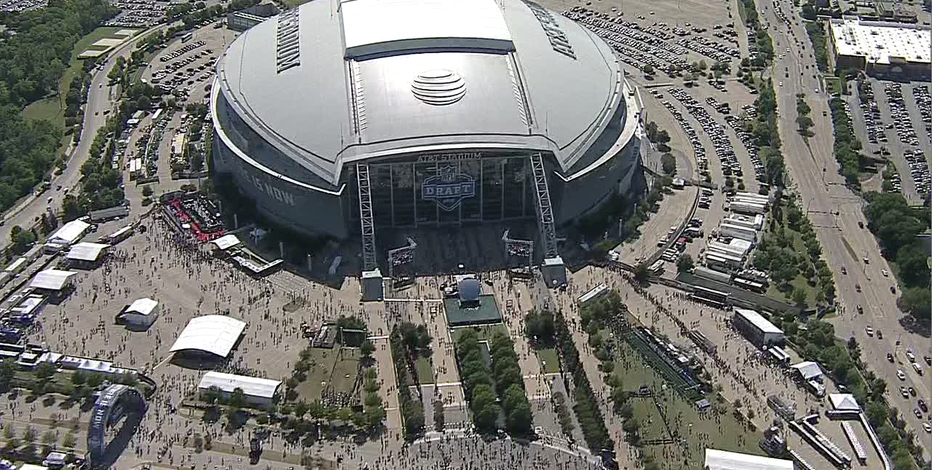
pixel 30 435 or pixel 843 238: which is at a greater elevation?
pixel 30 435

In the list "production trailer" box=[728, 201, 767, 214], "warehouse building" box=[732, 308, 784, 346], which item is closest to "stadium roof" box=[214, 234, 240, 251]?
"warehouse building" box=[732, 308, 784, 346]

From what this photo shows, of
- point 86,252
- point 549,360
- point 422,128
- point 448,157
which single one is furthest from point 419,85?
point 86,252

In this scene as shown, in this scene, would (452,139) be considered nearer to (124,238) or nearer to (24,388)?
(124,238)

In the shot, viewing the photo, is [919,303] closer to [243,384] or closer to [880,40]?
[243,384]

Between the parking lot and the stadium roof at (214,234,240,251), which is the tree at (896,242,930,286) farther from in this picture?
the stadium roof at (214,234,240,251)

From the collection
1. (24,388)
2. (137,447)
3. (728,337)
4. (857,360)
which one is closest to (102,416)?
(137,447)

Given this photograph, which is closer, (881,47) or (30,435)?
(30,435)

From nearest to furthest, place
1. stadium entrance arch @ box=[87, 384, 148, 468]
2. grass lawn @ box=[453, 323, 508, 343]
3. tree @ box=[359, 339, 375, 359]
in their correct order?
1. stadium entrance arch @ box=[87, 384, 148, 468]
2. tree @ box=[359, 339, 375, 359]
3. grass lawn @ box=[453, 323, 508, 343]
